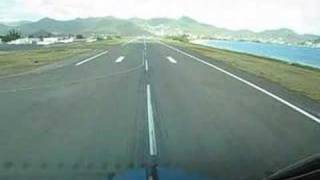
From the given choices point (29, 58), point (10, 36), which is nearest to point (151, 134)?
point (29, 58)

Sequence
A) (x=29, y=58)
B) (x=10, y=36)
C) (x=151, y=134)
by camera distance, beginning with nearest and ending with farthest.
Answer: (x=151, y=134), (x=29, y=58), (x=10, y=36)

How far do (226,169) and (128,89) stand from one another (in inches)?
399

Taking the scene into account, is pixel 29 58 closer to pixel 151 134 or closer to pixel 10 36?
pixel 151 134

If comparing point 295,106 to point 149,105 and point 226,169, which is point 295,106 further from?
point 226,169

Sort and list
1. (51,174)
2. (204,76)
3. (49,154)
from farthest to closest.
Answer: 1. (204,76)
2. (49,154)
3. (51,174)

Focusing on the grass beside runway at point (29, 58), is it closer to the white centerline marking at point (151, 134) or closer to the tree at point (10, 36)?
the white centerline marking at point (151, 134)

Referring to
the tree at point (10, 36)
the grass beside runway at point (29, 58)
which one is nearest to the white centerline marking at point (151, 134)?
the grass beside runway at point (29, 58)

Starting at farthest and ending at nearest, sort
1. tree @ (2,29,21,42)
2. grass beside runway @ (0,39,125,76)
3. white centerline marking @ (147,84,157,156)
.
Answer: tree @ (2,29,21,42) → grass beside runway @ (0,39,125,76) → white centerline marking @ (147,84,157,156)

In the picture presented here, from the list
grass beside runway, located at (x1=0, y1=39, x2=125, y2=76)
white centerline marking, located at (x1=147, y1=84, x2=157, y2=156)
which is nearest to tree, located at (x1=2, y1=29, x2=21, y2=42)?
grass beside runway, located at (x1=0, y1=39, x2=125, y2=76)

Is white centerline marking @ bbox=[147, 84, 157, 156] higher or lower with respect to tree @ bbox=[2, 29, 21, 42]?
higher

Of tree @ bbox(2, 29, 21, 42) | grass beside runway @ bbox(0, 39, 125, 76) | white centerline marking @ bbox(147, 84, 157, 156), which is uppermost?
white centerline marking @ bbox(147, 84, 157, 156)

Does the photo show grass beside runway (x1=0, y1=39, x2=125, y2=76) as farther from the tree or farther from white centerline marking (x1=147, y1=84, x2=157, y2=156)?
the tree

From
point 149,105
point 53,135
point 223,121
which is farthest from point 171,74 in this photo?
point 53,135

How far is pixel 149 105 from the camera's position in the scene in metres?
12.7
